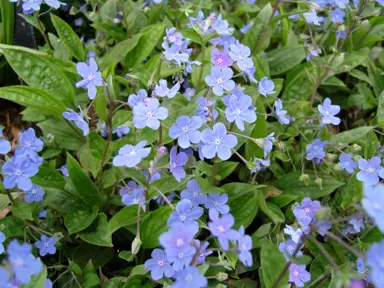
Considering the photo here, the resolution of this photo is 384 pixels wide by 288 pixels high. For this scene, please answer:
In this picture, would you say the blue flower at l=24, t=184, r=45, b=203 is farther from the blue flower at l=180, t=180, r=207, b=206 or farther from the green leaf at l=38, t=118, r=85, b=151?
the blue flower at l=180, t=180, r=207, b=206

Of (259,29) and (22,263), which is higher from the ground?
(22,263)

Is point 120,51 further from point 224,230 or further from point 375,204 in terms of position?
point 375,204

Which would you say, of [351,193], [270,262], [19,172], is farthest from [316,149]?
[19,172]

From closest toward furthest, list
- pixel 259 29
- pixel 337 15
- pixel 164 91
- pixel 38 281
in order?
pixel 38 281 → pixel 164 91 → pixel 259 29 → pixel 337 15

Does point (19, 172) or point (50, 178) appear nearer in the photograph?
Result: point (19, 172)

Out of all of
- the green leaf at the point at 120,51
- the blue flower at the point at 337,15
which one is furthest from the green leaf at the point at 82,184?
the blue flower at the point at 337,15

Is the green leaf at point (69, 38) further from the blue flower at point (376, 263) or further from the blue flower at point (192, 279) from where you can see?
the blue flower at point (376, 263)
